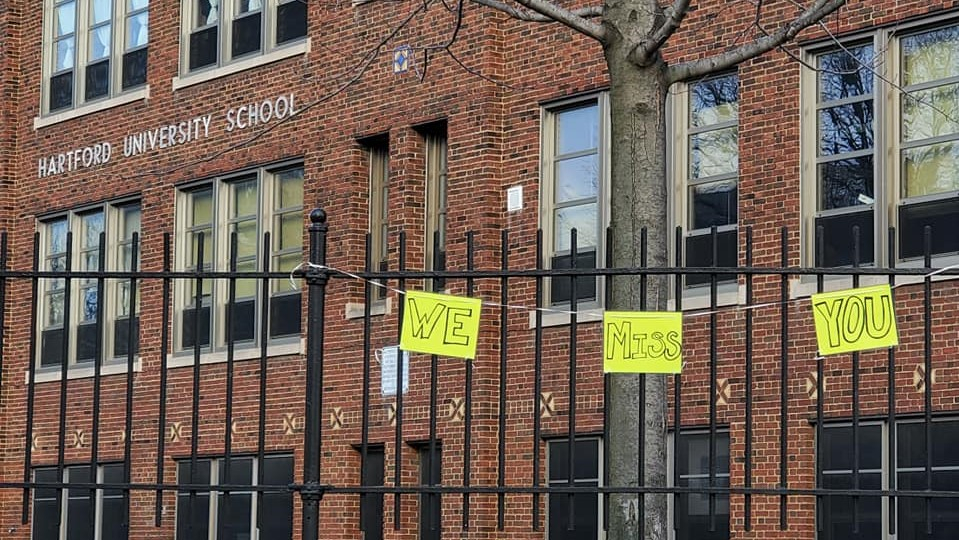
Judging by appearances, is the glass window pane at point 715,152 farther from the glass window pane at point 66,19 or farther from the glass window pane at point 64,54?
the glass window pane at point 66,19

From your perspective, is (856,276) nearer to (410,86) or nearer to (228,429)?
(228,429)

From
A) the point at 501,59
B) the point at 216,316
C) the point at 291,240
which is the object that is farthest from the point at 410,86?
the point at 216,316

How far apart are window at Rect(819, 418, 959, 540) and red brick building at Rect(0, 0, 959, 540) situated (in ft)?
0.10

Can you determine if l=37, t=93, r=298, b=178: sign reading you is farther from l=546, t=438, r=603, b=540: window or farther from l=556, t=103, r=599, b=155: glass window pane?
l=546, t=438, r=603, b=540: window

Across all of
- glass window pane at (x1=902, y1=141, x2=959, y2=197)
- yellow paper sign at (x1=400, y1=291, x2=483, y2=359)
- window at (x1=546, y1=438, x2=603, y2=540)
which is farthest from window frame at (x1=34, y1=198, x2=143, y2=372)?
yellow paper sign at (x1=400, y1=291, x2=483, y2=359)

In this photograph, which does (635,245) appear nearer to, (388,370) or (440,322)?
(440,322)

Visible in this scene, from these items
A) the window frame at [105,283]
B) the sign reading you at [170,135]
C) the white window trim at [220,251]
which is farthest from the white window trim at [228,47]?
the window frame at [105,283]

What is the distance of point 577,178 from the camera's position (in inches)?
768

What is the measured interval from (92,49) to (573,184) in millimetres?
9717

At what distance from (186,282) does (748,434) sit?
16505 millimetres

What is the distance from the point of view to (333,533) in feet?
70.3

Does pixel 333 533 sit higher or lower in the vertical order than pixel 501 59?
lower

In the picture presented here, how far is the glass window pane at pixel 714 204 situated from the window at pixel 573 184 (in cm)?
108

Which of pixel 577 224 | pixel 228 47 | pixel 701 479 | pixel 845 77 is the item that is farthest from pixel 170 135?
pixel 845 77
